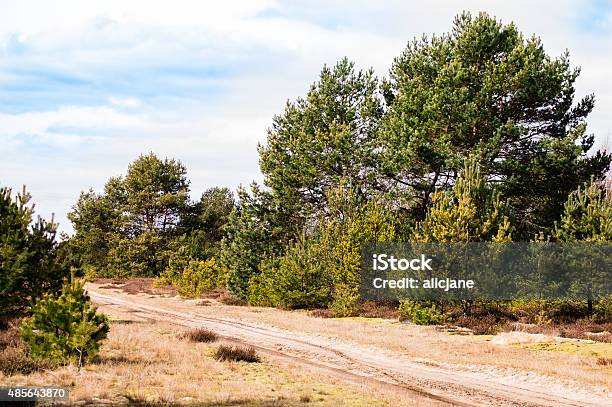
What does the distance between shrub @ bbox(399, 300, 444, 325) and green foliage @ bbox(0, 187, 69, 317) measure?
55.7 feet

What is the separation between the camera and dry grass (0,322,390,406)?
40.6ft

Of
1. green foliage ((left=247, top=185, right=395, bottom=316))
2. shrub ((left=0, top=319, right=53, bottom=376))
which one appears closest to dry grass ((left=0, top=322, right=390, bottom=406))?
shrub ((left=0, top=319, right=53, bottom=376))

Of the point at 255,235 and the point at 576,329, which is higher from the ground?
the point at 255,235

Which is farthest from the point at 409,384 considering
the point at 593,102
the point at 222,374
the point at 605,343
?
the point at 593,102

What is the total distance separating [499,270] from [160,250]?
174 ft

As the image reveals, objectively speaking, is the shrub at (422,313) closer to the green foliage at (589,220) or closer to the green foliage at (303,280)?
the green foliage at (589,220)

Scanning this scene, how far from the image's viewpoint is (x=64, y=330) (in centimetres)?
1555

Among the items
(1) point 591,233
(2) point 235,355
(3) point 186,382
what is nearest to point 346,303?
(1) point 591,233

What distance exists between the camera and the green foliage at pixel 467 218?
29.3 m

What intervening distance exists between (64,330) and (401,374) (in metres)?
9.34

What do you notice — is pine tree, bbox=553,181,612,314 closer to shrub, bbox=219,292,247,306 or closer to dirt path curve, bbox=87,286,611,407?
dirt path curve, bbox=87,286,611,407

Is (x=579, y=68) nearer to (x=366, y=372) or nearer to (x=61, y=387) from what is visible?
(x=366, y=372)

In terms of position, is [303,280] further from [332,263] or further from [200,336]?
[200,336]

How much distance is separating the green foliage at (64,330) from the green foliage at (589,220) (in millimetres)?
23399
